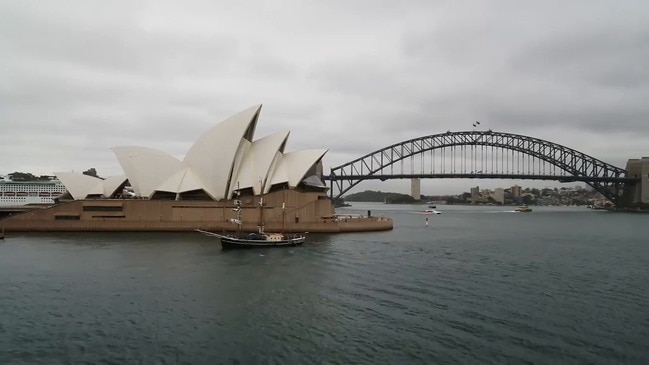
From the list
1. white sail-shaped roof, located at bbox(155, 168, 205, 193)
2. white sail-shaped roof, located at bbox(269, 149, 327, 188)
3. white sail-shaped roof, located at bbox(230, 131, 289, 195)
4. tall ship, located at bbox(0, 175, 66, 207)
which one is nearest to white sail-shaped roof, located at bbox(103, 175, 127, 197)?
white sail-shaped roof, located at bbox(155, 168, 205, 193)

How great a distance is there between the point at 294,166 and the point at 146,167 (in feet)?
53.1

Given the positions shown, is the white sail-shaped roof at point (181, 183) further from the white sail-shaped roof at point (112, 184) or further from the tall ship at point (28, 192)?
the tall ship at point (28, 192)

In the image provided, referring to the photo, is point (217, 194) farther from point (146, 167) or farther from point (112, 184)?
point (112, 184)

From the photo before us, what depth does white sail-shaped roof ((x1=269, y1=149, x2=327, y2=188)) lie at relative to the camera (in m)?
45.2

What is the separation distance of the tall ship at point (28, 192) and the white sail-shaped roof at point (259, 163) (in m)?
52.8

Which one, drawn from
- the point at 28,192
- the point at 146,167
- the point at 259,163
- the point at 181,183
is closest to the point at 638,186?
the point at 259,163

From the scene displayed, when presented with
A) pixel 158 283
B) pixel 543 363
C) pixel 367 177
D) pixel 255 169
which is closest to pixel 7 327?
pixel 158 283

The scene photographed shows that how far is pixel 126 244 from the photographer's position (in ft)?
107

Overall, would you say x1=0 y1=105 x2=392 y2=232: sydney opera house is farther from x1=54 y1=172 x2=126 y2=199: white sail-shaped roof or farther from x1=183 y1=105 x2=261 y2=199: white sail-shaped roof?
x1=54 y1=172 x2=126 y2=199: white sail-shaped roof

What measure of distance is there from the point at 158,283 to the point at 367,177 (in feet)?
252

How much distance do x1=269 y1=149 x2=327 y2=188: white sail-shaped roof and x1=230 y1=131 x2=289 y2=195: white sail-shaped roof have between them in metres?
1.06

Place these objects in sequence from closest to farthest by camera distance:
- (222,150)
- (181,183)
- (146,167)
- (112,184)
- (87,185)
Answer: (222,150), (181,183), (146,167), (112,184), (87,185)

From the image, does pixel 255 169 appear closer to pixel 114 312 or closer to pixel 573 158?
pixel 114 312

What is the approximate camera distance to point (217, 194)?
45.8 meters
